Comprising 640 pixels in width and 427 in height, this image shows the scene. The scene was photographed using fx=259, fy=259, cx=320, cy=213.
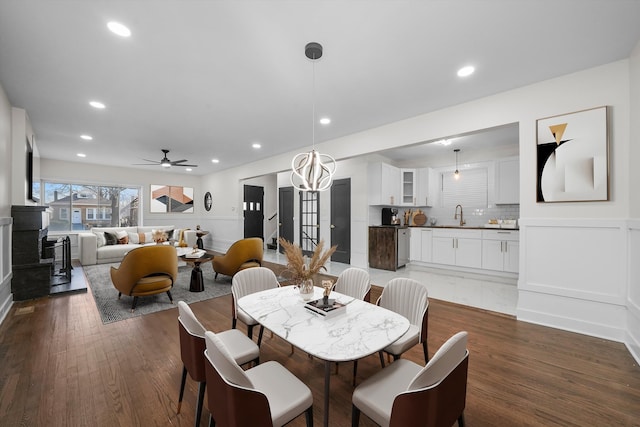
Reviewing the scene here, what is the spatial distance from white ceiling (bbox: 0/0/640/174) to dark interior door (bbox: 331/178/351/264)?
245 cm

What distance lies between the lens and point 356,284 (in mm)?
2443

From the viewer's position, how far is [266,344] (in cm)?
257

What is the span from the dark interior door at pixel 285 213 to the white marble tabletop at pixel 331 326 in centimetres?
571

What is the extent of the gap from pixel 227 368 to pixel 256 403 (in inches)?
6.8

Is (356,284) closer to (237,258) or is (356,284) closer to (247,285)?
(247,285)

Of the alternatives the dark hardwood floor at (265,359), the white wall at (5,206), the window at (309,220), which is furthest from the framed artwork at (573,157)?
the white wall at (5,206)

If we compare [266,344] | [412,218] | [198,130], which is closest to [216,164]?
[198,130]

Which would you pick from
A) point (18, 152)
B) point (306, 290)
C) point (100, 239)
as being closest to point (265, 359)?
point (306, 290)

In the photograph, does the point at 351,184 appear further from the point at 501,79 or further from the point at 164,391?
the point at 164,391

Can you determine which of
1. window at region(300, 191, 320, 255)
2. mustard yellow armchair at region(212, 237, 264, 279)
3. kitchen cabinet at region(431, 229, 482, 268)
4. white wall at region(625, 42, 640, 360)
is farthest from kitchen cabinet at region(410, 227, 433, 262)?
mustard yellow armchair at region(212, 237, 264, 279)

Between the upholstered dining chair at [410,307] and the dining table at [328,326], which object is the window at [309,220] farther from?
the dining table at [328,326]

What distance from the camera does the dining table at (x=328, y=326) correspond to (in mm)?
1257

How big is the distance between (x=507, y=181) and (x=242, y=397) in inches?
241

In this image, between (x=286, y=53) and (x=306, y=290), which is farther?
(x=286, y=53)
